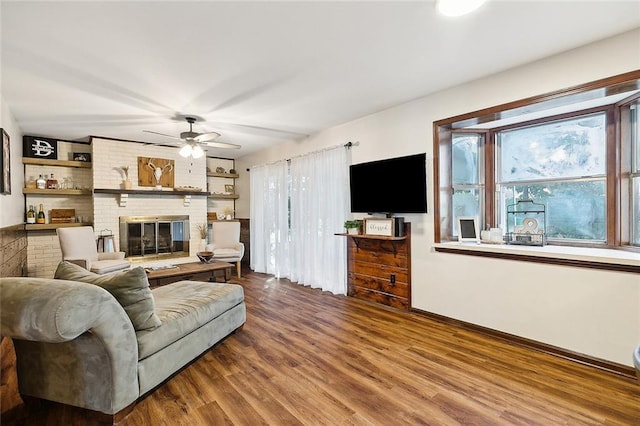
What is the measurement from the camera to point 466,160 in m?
3.62

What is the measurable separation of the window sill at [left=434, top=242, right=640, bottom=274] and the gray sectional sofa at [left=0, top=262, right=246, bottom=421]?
2.71 m

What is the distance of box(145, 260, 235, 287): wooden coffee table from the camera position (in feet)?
13.6

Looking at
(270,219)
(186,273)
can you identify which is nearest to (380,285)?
(186,273)

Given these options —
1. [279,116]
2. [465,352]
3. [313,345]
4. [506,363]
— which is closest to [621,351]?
[506,363]

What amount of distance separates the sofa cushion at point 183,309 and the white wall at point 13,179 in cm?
243

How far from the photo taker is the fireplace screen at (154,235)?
5.63 meters

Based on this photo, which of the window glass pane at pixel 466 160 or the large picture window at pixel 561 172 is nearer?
the large picture window at pixel 561 172

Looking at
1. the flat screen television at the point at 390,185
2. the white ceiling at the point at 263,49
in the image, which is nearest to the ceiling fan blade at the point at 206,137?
the white ceiling at the point at 263,49

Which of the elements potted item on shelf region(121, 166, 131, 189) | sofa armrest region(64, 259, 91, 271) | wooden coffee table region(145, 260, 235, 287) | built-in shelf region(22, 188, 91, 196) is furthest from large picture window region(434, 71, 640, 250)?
built-in shelf region(22, 188, 91, 196)

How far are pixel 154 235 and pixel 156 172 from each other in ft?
3.96

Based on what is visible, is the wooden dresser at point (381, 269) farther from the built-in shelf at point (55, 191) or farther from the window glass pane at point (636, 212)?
the built-in shelf at point (55, 191)

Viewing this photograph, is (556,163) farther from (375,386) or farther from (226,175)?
(226,175)

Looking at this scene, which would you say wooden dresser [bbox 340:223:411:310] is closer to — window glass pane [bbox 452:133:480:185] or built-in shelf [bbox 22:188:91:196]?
window glass pane [bbox 452:133:480:185]

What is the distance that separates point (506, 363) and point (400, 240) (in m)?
1.66
